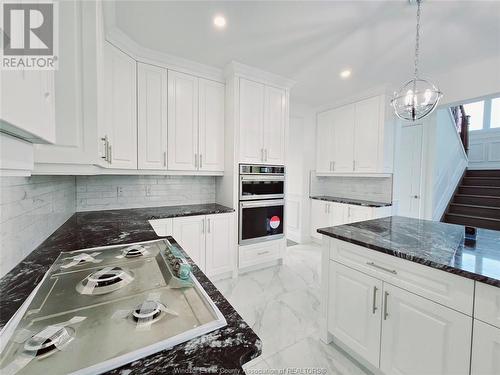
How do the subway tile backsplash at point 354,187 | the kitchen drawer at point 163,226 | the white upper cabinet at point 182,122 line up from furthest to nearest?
the subway tile backsplash at point 354,187, the white upper cabinet at point 182,122, the kitchen drawer at point 163,226

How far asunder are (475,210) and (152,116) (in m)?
5.65

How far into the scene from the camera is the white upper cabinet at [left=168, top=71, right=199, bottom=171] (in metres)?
2.65

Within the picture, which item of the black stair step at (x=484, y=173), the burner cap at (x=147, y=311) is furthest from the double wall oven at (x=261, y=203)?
the black stair step at (x=484, y=173)

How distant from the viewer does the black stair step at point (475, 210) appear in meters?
3.85

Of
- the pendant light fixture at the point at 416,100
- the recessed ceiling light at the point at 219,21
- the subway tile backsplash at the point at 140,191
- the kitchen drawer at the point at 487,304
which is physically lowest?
the kitchen drawer at the point at 487,304

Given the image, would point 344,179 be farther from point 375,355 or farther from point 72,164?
point 72,164

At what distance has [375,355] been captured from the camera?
1.39 meters

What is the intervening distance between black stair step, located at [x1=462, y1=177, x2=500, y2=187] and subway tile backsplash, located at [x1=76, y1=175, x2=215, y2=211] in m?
5.72

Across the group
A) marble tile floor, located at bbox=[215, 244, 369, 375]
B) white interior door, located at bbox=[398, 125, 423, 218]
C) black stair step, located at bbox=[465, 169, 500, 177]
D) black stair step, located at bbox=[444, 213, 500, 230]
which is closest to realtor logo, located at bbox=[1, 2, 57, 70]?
marble tile floor, located at bbox=[215, 244, 369, 375]

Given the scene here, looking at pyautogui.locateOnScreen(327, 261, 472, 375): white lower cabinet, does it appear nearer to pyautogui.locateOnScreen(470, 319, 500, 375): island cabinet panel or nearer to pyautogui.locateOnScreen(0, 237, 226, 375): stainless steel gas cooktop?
pyautogui.locateOnScreen(470, 319, 500, 375): island cabinet panel

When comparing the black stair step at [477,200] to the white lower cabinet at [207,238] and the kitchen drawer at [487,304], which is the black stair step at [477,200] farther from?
the white lower cabinet at [207,238]

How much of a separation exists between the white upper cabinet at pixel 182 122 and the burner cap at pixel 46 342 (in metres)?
2.23

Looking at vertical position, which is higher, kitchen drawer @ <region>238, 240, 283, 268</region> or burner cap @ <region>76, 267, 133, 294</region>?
burner cap @ <region>76, 267, 133, 294</region>

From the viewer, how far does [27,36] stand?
0.54 m
